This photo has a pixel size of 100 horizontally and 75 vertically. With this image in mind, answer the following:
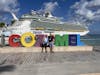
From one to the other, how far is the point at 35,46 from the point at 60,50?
2.45 m

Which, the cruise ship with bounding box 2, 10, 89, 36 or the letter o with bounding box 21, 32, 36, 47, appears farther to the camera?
the cruise ship with bounding box 2, 10, 89, 36

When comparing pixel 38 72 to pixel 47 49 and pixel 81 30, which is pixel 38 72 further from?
pixel 81 30

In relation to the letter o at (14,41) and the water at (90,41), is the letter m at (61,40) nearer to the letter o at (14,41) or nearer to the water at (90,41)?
the letter o at (14,41)

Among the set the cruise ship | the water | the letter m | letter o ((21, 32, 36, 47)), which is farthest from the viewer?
the cruise ship

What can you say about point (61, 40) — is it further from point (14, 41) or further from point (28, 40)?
point (14, 41)

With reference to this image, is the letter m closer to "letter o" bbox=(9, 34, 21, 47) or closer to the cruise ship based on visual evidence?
"letter o" bbox=(9, 34, 21, 47)

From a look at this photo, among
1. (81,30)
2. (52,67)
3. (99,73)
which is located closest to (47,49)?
(52,67)

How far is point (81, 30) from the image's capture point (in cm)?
10706

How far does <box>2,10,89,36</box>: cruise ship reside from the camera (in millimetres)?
89688

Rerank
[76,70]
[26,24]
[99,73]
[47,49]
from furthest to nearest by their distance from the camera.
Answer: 1. [26,24]
2. [47,49]
3. [76,70]
4. [99,73]

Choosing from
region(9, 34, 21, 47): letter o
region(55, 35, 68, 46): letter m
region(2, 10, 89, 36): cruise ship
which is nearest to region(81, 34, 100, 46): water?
region(2, 10, 89, 36): cruise ship

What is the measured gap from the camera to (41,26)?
9231 centimetres

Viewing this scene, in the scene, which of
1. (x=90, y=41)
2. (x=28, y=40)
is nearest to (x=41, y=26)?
(x=90, y=41)

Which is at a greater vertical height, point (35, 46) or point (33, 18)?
point (33, 18)
